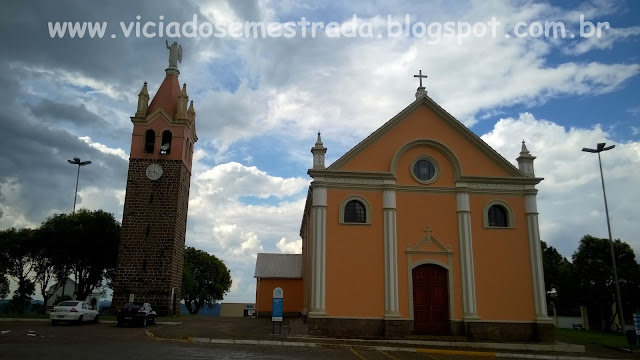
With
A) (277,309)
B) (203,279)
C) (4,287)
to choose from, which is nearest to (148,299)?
(277,309)

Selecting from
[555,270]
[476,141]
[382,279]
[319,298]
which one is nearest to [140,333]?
[319,298]

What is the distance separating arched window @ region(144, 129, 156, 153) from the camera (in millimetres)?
34531

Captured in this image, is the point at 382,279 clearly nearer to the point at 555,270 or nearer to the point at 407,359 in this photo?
the point at 407,359

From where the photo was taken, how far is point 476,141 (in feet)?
81.7

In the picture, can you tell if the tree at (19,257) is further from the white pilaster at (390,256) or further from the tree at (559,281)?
the tree at (559,281)

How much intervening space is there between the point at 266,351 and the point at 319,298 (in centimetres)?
622

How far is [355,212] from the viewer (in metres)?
23.7

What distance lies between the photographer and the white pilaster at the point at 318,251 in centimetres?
2220

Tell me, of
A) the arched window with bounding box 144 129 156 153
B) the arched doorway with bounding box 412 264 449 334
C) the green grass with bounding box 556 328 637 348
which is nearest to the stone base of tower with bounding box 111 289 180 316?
the arched window with bounding box 144 129 156 153

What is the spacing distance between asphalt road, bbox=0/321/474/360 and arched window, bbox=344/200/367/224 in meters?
6.60

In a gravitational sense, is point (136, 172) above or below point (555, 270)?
above

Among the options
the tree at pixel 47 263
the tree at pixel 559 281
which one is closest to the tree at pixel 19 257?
the tree at pixel 47 263

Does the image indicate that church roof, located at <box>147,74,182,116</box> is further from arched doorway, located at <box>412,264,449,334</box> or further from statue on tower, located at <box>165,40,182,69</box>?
arched doorway, located at <box>412,264,449,334</box>

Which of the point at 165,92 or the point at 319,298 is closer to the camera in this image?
the point at 319,298
